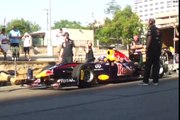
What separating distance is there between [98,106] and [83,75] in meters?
4.49

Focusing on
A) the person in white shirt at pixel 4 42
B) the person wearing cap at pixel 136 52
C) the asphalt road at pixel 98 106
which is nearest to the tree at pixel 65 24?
the person in white shirt at pixel 4 42

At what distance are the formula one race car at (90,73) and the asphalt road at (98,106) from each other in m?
1.71

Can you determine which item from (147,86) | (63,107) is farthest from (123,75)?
(63,107)

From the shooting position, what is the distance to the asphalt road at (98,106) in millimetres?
7668

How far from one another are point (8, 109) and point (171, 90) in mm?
4220

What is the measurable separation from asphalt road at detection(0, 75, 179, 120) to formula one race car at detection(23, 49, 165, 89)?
5.61ft

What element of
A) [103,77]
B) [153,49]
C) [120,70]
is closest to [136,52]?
[120,70]

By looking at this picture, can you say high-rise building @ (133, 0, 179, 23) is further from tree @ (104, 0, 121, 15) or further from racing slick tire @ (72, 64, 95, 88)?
racing slick tire @ (72, 64, 95, 88)

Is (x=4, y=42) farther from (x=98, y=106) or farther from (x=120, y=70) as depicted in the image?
(x=98, y=106)

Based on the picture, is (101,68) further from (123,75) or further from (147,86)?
(147,86)

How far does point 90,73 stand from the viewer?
13672 millimetres

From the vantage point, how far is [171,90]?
36.7 feet

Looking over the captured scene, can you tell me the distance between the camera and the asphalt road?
7668 mm

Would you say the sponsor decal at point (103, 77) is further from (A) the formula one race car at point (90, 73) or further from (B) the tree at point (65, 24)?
(B) the tree at point (65, 24)
